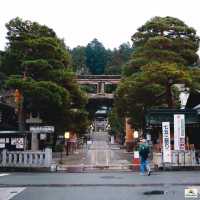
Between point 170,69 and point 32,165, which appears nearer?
point 32,165

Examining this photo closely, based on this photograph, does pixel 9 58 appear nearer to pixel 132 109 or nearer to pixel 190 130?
pixel 132 109

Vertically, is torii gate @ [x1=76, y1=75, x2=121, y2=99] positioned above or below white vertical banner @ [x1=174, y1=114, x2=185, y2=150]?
above

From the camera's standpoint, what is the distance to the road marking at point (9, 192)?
13.9m

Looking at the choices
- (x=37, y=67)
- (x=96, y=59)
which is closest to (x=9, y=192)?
(x=37, y=67)

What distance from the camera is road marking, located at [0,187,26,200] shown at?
1386 centimetres

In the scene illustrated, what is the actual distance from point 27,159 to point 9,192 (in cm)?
1160

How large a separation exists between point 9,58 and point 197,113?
1366cm

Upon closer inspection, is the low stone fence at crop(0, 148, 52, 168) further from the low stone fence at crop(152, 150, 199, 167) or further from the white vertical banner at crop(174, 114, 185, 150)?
the white vertical banner at crop(174, 114, 185, 150)

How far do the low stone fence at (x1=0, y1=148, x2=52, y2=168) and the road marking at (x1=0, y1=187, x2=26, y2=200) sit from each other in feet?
33.6

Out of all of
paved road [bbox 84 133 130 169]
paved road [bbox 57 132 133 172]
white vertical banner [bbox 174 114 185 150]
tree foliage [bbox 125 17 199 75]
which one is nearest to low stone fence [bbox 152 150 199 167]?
white vertical banner [bbox 174 114 185 150]

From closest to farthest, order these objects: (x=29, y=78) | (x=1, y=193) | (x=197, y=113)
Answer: (x=1, y=193) → (x=197, y=113) → (x=29, y=78)

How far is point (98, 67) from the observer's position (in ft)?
453

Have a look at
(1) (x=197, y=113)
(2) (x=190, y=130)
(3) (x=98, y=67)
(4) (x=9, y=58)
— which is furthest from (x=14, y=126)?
(3) (x=98, y=67)

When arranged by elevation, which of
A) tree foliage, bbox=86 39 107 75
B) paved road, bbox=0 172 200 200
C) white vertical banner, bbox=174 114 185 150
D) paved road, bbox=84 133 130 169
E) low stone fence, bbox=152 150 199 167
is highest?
tree foliage, bbox=86 39 107 75
